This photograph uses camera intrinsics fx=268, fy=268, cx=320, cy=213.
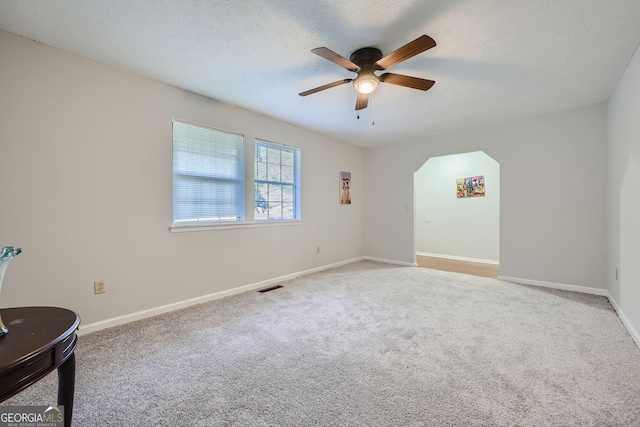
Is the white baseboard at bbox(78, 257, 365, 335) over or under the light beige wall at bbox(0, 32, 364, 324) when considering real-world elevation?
under

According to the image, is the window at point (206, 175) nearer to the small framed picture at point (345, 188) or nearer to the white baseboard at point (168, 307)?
the white baseboard at point (168, 307)

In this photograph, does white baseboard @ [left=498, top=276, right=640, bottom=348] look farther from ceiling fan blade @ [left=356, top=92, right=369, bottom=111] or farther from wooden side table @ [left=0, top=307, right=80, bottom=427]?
wooden side table @ [left=0, top=307, right=80, bottom=427]

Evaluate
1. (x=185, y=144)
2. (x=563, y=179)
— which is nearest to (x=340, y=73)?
(x=185, y=144)

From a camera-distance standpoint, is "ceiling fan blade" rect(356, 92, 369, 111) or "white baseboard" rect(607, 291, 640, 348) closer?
"white baseboard" rect(607, 291, 640, 348)

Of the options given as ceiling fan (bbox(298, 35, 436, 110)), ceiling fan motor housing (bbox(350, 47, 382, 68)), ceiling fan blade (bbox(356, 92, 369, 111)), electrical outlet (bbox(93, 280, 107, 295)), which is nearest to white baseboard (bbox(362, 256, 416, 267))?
ceiling fan blade (bbox(356, 92, 369, 111))

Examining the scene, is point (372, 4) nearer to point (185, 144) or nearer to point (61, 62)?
point (185, 144)

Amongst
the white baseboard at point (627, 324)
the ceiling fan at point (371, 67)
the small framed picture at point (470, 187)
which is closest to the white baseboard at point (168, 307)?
the ceiling fan at point (371, 67)

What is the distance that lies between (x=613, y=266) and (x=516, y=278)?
1.08 meters

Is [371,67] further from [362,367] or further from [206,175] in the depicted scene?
[362,367]

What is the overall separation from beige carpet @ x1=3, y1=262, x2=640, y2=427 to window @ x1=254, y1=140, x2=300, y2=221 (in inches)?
55.1

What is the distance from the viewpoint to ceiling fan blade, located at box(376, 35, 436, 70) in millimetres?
1654

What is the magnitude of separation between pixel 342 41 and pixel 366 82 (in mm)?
370

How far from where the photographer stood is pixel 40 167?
2119 mm

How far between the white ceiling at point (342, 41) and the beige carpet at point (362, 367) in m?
2.36
